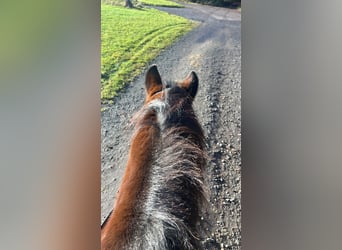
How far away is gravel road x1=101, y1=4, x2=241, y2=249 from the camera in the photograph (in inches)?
59.9

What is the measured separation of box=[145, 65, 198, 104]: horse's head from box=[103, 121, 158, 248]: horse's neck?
5.7 inches

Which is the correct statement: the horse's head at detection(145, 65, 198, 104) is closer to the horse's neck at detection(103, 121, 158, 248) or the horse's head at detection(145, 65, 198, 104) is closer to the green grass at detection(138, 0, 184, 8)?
the horse's neck at detection(103, 121, 158, 248)

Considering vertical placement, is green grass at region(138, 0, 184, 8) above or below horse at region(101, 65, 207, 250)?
above

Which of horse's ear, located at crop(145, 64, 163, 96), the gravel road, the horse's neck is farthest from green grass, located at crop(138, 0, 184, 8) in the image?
the horse's neck

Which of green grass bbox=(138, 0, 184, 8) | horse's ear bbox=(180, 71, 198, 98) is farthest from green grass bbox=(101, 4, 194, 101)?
horse's ear bbox=(180, 71, 198, 98)

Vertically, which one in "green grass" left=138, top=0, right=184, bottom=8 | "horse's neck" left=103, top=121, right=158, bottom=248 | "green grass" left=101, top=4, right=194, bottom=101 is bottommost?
"horse's neck" left=103, top=121, right=158, bottom=248

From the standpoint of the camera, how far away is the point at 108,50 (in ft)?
4.91

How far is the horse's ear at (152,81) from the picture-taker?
5.02 ft

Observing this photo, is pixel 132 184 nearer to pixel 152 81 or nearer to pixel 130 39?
pixel 152 81

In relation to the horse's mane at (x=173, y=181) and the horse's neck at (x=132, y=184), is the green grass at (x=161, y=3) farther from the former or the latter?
the horse's neck at (x=132, y=184)

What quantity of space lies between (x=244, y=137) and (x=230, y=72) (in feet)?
0.94
